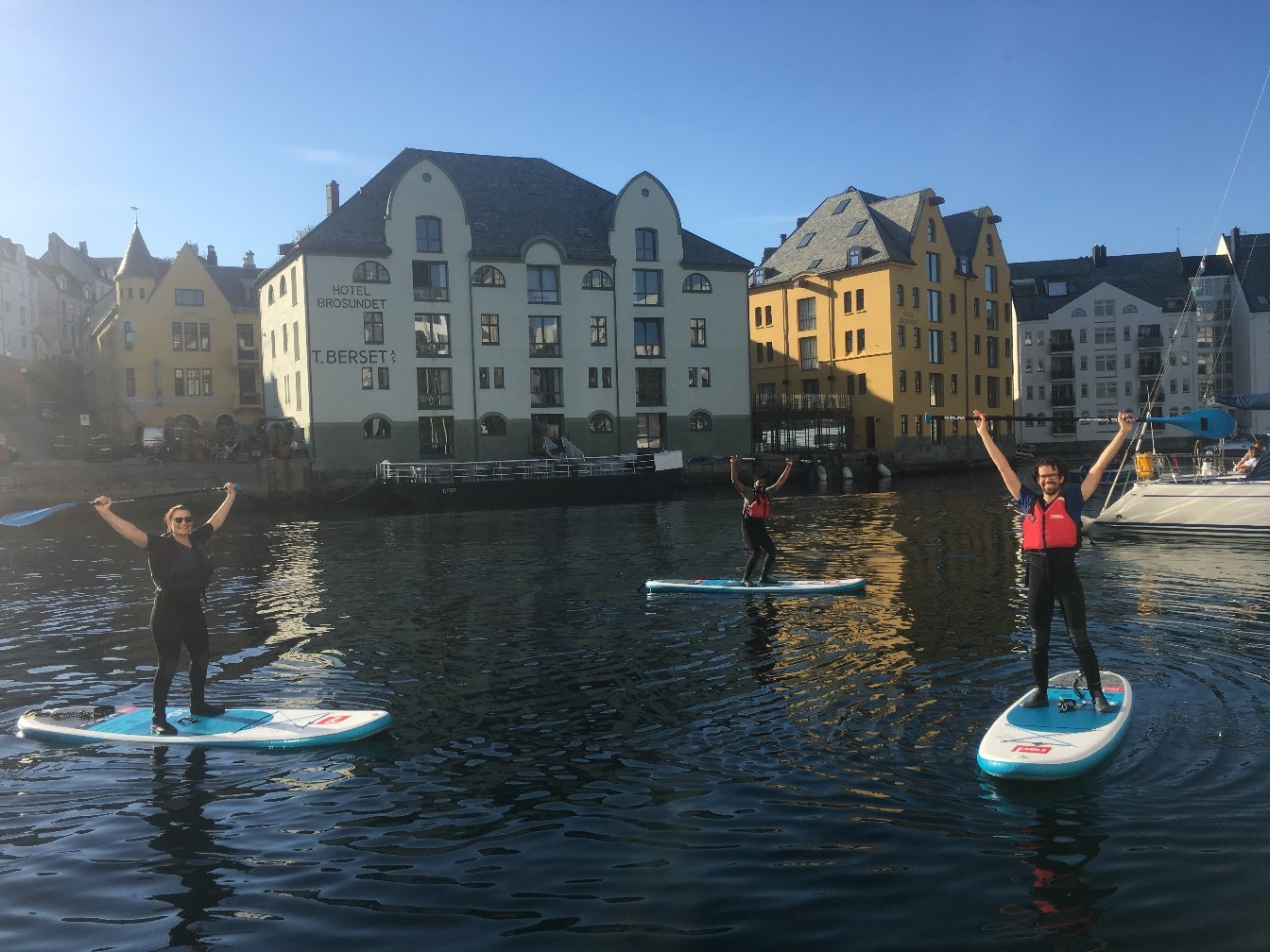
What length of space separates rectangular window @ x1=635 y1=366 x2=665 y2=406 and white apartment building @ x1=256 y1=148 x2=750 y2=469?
0.08m

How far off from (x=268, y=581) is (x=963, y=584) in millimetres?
14054

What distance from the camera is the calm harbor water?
6.07 metres

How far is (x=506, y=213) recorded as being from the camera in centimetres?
5888

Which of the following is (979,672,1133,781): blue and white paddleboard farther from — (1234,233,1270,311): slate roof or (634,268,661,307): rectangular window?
(1234,233,1270,311): slate roof

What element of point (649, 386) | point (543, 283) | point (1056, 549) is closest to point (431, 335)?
point (543, 283)

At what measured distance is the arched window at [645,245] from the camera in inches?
2359

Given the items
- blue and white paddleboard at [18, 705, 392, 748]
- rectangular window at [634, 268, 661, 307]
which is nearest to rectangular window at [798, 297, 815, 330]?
rectangular window at [634, 268, 661, 307]

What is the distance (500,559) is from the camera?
83.5 feet

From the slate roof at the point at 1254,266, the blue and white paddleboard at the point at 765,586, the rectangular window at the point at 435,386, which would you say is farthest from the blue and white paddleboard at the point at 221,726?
the slate roof at the point at 1254,266

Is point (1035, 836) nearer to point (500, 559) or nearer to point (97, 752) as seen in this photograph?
point (97, 752)

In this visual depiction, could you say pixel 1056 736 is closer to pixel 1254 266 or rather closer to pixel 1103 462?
pixel 1103 462

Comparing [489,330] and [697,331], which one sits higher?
[697,331]

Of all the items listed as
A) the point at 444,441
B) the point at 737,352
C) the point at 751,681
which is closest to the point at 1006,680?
the point at 751,681

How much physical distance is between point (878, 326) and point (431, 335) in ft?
99.8
